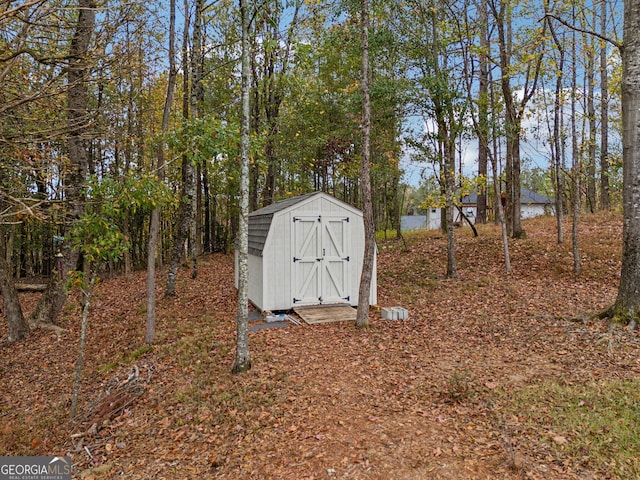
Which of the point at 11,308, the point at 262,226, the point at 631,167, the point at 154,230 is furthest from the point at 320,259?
the point at 11,308

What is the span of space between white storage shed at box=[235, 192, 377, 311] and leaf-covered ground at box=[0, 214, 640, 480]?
3.72 feet

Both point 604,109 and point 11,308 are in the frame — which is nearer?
point 11,308

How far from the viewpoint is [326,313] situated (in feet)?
26.6

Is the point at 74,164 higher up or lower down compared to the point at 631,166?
higher up

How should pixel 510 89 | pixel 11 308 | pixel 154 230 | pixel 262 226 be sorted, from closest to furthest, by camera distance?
pixel 154 230
pixel 11 308
pixel 262 226
pixel 510 89

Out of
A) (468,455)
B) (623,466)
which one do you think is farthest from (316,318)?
(623,466)

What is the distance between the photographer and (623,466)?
3088mm

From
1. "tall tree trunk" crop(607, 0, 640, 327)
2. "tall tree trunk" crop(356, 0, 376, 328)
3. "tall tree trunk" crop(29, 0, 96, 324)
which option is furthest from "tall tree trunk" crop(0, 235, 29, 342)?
"tall tree trunk" crop(607, 0, 640, 327)

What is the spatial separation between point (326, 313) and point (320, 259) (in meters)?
1.25

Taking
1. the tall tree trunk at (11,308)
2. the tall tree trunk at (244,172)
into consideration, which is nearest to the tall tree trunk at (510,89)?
the tall tree trunk at (244,172)

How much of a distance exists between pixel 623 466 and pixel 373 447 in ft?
6.69

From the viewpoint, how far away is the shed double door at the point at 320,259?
27.9 ft

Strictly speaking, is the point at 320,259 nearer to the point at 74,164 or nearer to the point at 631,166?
the point at 74,164

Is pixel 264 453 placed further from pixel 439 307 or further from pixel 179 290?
pixel 179 290
